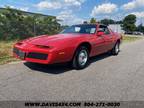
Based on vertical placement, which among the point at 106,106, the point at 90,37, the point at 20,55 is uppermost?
the point at 90,37

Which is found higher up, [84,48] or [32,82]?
[84,48]

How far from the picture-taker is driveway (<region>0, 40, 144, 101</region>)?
4016 mm

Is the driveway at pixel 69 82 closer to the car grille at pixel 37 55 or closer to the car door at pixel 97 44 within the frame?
the car grille at pixel 37 55

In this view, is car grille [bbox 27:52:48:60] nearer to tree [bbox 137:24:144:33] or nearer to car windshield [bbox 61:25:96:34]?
car windshield [bbox 61:25:96:34]

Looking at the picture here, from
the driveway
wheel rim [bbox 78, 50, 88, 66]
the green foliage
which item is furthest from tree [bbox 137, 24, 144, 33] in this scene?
wheel rim [bbox 78, 50, 88, 66]

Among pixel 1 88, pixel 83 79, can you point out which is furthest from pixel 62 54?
pixel 1 88

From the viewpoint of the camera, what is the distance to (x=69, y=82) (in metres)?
4.86

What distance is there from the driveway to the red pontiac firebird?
40 cm

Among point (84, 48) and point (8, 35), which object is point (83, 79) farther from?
point (8, 35)

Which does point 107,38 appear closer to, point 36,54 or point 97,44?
point 97,44

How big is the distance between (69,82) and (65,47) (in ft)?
3.52

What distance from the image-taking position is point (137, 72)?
6.03 meters

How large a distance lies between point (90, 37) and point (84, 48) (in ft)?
1.59

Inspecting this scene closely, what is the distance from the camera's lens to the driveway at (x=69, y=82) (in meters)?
4.02
